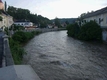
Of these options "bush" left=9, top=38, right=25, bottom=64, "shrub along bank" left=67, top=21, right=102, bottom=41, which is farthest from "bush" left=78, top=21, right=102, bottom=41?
"bush" left=9, top=38, right=25, bottom=64

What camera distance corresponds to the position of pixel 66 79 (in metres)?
10.6

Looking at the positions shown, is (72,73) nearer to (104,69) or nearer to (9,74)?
(104,69)

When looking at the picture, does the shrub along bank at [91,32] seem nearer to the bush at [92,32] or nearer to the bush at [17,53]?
the bush at [92,32]

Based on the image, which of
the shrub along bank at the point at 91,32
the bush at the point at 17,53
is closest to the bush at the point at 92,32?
the shrub along bank at the point at 91,32

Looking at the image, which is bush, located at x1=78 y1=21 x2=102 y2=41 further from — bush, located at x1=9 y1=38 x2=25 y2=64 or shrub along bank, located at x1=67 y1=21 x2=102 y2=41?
bush, located at x1=9 y1=38 x2=25 y2=64

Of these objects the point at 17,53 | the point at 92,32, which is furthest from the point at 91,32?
the point at 17,53

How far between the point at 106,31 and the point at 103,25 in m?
1.74

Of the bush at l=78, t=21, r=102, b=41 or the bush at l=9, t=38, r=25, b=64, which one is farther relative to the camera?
the bush at l=78, t=21, r=102, b=41

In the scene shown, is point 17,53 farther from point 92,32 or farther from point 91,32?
point 91,32

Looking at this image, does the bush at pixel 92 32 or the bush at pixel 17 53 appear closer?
the bush at pixel 17 53

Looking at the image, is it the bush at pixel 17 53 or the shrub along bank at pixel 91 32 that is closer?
the bush at pixel 17 53

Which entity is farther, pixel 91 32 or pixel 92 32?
pixel 91 32

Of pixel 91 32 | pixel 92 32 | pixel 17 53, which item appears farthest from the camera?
pixel 91 32

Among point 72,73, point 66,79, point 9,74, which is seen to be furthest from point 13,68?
point 72,73
